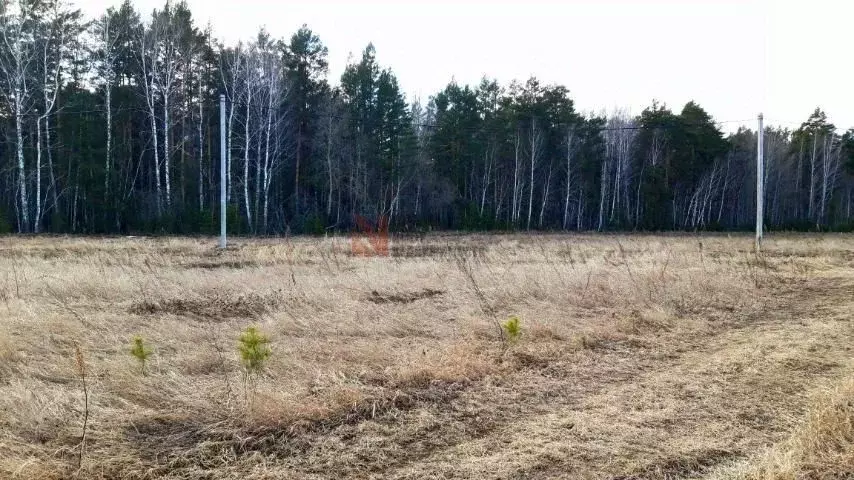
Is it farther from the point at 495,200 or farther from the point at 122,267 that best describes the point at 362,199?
the point at 122,267

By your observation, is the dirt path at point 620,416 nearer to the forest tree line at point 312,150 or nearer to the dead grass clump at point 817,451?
the dead grass clump at point 817,451

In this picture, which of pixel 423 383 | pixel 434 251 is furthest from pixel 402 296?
pixel 434 251

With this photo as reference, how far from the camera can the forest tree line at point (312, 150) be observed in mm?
30094

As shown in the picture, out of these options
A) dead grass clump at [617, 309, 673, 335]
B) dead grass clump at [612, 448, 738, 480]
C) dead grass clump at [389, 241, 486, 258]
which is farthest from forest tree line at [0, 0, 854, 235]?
dead grass clump at [612, 448, 738, 480]

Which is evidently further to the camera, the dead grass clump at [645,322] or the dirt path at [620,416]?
the dead grass clump at [645,322]

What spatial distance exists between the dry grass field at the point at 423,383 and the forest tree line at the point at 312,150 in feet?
74.1

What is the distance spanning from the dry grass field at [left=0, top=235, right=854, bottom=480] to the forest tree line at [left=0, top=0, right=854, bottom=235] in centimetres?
2258

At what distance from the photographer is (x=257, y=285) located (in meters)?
10.1

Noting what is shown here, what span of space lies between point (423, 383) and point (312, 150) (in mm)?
34713

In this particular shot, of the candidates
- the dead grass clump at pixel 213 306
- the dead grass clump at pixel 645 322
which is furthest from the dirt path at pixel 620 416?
the dead grass clump at pixel 213 306

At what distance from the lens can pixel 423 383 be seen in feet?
15.4

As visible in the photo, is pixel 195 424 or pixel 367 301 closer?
pixel 195 424

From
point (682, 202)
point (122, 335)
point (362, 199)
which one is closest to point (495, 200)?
point (362, 199)

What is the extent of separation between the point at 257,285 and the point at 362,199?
27.8 metres
